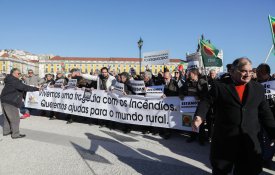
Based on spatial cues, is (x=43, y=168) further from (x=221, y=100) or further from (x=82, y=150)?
(x=221, y=100)

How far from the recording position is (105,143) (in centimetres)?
685

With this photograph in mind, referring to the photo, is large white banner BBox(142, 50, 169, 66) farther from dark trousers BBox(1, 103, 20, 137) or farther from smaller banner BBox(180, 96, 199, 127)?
dark trousers BBox(1, 103, 20, 137)

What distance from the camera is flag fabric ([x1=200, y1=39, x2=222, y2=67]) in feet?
29.1

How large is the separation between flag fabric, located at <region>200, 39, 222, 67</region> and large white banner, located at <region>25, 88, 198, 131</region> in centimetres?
225

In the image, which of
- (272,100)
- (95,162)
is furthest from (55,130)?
(272,100)

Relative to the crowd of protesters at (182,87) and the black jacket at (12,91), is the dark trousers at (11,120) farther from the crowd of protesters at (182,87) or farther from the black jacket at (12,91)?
the crowd of protesters at (182,87)

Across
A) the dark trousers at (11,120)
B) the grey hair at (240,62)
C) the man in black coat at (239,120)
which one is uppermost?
the grey hair at (240,62)

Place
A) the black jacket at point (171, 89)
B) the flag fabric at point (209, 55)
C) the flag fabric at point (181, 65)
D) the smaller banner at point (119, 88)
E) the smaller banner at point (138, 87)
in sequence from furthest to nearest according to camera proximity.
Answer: the flag fabric at point (181, 65)
the flag fabric at point (209, 55)
the smaller banner at point (119, 88)
the smaller banner at point (138, 87)
the black jacket at point (171, 89)

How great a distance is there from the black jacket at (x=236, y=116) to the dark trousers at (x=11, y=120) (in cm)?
569

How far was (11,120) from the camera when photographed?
736 centimetres

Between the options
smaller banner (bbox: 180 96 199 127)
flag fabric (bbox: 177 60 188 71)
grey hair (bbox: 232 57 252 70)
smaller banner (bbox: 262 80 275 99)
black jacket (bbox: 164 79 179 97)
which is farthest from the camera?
flag fabric (bbox: 177 60 188 71)

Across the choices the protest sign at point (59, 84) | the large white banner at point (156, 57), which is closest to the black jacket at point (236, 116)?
the protest sign at point (59, 84)

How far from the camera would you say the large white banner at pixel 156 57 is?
13.2 m

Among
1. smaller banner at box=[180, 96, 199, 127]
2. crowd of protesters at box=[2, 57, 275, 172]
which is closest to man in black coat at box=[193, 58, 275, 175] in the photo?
crowd of protesters at box=[2, 57, 275, 172]
